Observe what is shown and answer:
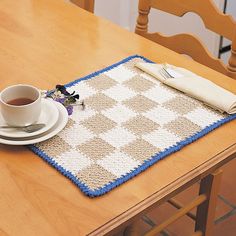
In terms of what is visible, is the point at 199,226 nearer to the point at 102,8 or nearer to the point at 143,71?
the point at 143,71

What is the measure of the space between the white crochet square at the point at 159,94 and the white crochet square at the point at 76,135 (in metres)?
0.21

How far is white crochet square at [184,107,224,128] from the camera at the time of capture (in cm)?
113

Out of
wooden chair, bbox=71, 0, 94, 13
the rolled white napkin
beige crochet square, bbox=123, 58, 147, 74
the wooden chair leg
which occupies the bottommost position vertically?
the wooden chair leg

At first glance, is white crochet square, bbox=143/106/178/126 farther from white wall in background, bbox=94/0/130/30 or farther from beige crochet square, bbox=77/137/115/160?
white wall in background, bbox=94/0/130/30

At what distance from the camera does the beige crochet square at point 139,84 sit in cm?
127

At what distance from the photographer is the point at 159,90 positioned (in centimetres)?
126

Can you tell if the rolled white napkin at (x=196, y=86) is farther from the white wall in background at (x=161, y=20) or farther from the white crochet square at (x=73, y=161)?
the white wall in background at (x=161, y=20)

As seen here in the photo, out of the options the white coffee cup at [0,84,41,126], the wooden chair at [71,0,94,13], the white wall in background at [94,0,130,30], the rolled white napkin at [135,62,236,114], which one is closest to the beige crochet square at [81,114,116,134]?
the white coffee cup at [0,84,41,126]

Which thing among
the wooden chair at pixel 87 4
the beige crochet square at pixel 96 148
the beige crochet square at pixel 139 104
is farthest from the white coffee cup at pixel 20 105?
the wooden chair at pixel 87 4

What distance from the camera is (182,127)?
44.0 inches

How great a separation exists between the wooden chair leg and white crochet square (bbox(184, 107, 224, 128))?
0.55ft

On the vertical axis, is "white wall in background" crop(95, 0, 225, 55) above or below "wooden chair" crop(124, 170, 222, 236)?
below

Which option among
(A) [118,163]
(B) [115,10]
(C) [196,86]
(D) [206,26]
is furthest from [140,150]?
(B) [115,10]

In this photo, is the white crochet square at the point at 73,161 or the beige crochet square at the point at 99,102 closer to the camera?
the white crochet square at the point at 73,161
